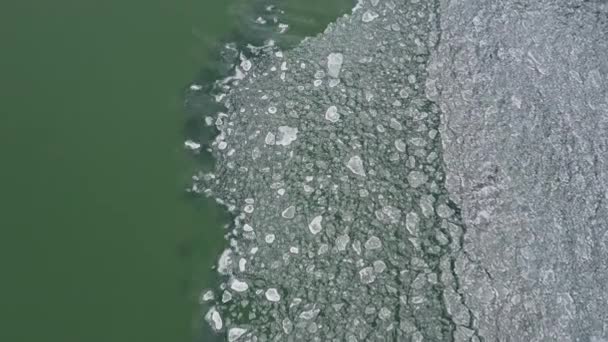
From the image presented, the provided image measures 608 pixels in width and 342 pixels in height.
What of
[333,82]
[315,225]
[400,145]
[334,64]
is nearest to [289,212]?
[315,225]

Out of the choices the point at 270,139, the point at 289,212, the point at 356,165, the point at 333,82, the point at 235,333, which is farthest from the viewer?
the point at 333,82

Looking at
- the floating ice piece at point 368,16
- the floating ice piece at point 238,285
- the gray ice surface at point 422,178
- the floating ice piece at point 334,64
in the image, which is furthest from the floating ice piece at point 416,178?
the floating ice piece at point 368,16

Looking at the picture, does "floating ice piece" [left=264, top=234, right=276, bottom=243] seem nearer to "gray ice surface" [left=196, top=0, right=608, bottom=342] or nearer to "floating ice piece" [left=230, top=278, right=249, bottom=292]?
"gray ice surface" [left=196, top=0, right=608, bottom=342]

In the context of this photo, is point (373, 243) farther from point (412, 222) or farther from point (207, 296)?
point (207, 296)

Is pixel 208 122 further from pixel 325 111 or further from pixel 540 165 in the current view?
pixel 540 165

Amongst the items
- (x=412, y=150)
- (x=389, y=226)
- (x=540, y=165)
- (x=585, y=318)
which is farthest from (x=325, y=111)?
(x=585, y=318)

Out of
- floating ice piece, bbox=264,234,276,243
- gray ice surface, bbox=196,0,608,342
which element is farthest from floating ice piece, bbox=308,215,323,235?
floating ice piece, bbox=264,234,276,243
